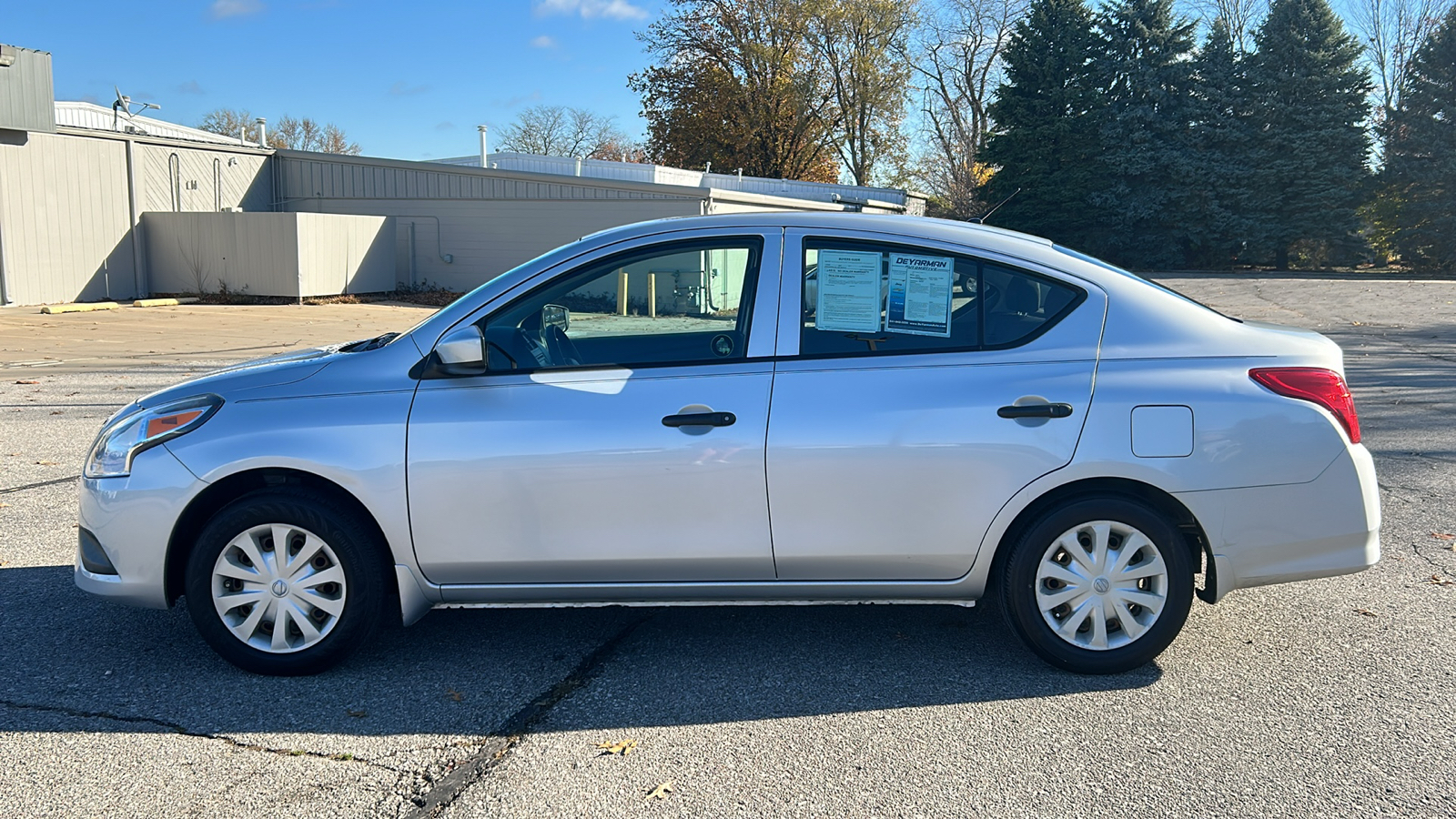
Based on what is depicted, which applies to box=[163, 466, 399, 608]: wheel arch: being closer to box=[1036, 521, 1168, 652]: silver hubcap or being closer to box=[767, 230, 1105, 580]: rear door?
box=[767, 230, 1105, 580]: rear door

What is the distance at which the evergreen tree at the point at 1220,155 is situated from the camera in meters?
38.6

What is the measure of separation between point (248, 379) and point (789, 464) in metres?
2.01

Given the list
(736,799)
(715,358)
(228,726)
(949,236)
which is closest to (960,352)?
(949,236)

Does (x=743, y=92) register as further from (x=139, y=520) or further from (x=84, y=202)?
(x=139, y=520)

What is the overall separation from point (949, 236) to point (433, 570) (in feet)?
7.41

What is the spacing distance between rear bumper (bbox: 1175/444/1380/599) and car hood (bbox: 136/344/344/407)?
10.5 feet

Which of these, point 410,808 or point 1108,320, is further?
point 1108,320

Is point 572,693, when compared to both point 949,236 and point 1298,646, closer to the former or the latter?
point 949,236

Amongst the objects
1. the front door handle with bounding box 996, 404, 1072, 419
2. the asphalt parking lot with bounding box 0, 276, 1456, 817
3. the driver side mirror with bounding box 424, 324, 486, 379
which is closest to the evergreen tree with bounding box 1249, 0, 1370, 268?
the asphalt parking lot with bounding box 0, 276, 1456, 817

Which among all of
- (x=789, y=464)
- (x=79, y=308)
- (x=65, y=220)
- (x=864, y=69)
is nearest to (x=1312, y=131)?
(x=864, y=69)

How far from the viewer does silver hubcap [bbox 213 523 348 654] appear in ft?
12.9

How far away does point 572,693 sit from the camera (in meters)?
3.85

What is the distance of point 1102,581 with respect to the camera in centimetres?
390

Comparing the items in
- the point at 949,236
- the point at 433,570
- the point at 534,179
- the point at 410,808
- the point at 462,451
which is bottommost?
the point at 410,808
